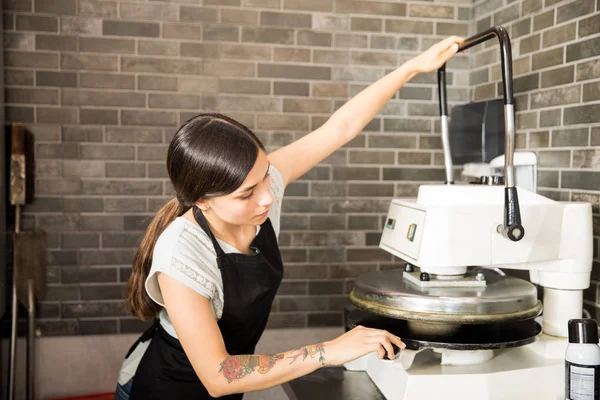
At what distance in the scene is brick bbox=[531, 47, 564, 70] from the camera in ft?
7.38

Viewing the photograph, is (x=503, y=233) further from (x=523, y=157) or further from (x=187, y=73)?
(x=187, y=73)

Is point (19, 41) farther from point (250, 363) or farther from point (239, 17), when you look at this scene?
point (250, 363)

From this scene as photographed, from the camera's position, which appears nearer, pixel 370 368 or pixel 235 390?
pixel 235 390

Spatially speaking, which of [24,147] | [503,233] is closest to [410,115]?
[503,233]

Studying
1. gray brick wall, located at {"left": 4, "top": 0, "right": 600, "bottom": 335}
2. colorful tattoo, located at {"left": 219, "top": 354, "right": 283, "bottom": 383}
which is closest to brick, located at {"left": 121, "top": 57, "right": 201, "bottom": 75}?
gray brick wall, located at {"left": 4, "top": 0, "right": 600, "bottom": 335}

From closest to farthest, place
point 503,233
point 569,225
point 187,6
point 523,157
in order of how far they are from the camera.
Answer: point 503,233 → point 569,225 → point 523,157 → point 187,6

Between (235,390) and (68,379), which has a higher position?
(235,390)

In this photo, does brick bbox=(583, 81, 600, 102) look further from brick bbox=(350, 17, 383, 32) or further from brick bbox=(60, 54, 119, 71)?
brick bbox=(60, 54, 119, 71)

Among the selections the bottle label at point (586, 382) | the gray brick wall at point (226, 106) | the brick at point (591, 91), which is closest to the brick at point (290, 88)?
the gray brick wall at point (226, 106)

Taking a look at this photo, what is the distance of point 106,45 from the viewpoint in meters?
2.71

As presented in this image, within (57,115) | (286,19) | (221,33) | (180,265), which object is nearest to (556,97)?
(286,19)

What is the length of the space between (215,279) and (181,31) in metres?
1.61

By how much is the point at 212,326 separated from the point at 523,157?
1.29 meters

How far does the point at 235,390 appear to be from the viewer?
4.57 feet
